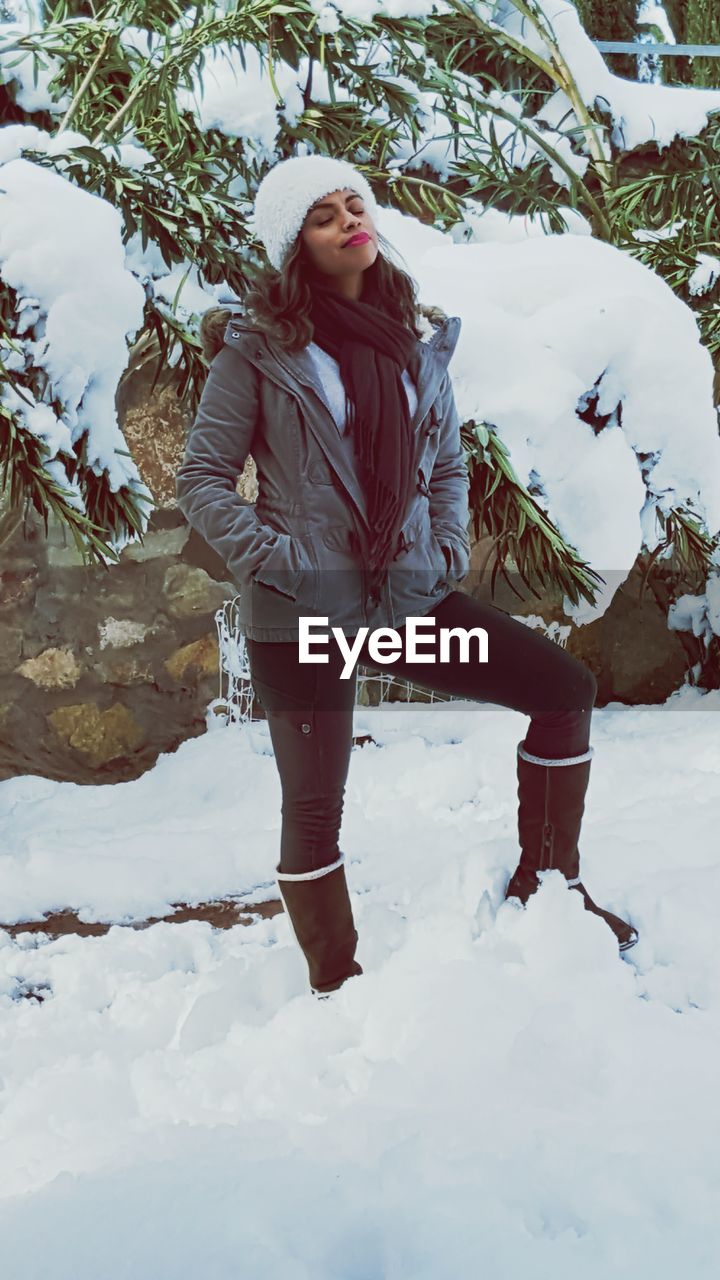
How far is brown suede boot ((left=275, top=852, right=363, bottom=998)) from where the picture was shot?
1.61 metres

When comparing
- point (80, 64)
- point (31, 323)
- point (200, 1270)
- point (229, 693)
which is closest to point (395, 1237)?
point (200, 1270)

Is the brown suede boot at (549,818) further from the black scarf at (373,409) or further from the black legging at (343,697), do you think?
the black scarf at (373,409)

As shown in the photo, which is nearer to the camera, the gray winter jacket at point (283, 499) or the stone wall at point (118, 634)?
the gray winter jacket at point (283, 499)

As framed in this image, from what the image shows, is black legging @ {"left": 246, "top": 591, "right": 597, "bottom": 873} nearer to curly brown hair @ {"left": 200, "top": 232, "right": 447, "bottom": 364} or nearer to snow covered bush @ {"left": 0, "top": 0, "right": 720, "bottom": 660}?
curly brown hair @ {"left": 200, "top": 232, "right": 447, "bottom": 364}

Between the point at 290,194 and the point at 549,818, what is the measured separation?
1.05m

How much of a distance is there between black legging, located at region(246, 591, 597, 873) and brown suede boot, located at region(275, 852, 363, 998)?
0.02m

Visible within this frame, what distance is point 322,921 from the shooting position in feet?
5.33

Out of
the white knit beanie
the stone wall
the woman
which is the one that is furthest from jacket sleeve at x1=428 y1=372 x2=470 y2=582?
the stone wall

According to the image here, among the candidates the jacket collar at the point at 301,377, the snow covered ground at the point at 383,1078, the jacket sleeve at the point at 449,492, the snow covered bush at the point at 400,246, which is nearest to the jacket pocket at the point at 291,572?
the jacket collar at the point at 301,377

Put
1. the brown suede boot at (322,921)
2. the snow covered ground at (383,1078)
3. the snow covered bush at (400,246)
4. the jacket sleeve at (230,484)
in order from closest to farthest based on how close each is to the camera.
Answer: the snow covered ground at (383,1078) → the jacket sleeve at (230,484) → the brown suede boot at (322,921) → the snow covered bush at (400,246)

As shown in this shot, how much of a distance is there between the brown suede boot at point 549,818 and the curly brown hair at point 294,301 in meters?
0.73

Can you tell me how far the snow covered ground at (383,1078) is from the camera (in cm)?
108

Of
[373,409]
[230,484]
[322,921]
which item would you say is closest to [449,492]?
[373,409]

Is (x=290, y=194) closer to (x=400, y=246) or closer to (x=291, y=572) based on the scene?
(x=291, y=572)
